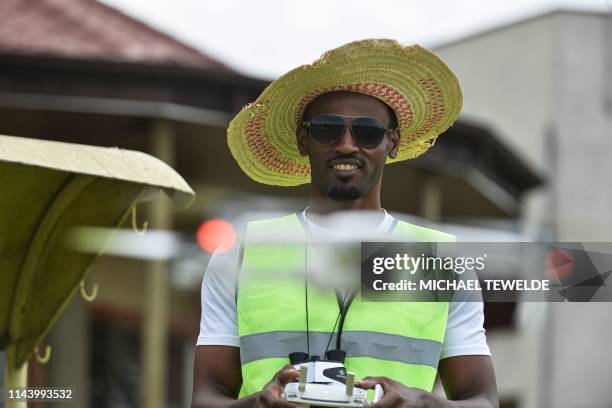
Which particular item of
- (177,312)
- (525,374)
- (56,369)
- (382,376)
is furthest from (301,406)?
(525,374)

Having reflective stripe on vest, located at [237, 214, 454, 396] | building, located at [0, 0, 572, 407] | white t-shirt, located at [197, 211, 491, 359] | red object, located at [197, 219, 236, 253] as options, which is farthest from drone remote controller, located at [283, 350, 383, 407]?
red object, located at [197, 219, 236, 253]

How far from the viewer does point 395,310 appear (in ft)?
9.00

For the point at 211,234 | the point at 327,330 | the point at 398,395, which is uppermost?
the point at 211,234

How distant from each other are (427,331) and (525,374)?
2219 cm

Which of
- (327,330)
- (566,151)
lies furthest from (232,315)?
(566,151)

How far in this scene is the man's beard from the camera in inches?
109

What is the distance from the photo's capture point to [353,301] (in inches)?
108

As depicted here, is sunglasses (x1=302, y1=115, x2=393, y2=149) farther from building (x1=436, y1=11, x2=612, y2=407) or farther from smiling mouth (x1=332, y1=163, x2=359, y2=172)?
building (x1=436, y1=11, x2=612, y2=407)

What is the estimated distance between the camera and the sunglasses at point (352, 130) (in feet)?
9.19

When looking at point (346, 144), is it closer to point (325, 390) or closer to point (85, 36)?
point (325, 390)

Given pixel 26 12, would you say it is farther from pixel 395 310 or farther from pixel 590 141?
pixel 590 141

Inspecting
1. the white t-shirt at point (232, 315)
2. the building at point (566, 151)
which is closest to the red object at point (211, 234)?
the white t-shirt at point (232, 315)

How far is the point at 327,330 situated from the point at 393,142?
54 centimetres

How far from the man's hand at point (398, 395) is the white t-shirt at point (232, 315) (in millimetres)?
293
